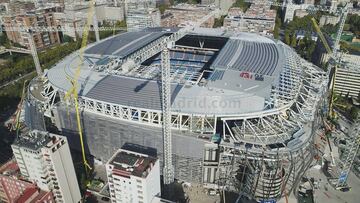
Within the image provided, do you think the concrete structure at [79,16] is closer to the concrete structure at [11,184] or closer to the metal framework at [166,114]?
the concrete structure at [11,184]

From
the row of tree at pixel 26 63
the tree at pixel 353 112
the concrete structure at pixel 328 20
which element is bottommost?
the tree at pixel 353 112

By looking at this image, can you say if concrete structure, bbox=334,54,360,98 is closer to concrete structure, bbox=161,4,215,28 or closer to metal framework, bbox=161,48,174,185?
metal framework, bbox=161,48,174,185

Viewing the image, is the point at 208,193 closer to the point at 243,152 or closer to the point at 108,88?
the point at 243,152

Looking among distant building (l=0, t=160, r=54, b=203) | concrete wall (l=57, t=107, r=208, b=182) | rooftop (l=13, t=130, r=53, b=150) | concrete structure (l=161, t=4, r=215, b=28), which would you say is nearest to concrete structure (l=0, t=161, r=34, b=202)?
distant building (l=0, t=160, r=54, b=203)

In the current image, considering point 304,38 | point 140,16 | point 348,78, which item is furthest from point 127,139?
point 304,38

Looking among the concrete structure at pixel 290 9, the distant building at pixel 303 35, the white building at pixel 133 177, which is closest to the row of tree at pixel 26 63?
the white building at pixel 133 177

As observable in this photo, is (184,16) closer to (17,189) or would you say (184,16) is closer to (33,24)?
(33,24)

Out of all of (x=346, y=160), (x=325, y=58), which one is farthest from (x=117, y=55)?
(x=325, y=58)

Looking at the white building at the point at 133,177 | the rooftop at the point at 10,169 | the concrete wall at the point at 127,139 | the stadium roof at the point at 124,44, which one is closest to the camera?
the white building at the point at 133,177
